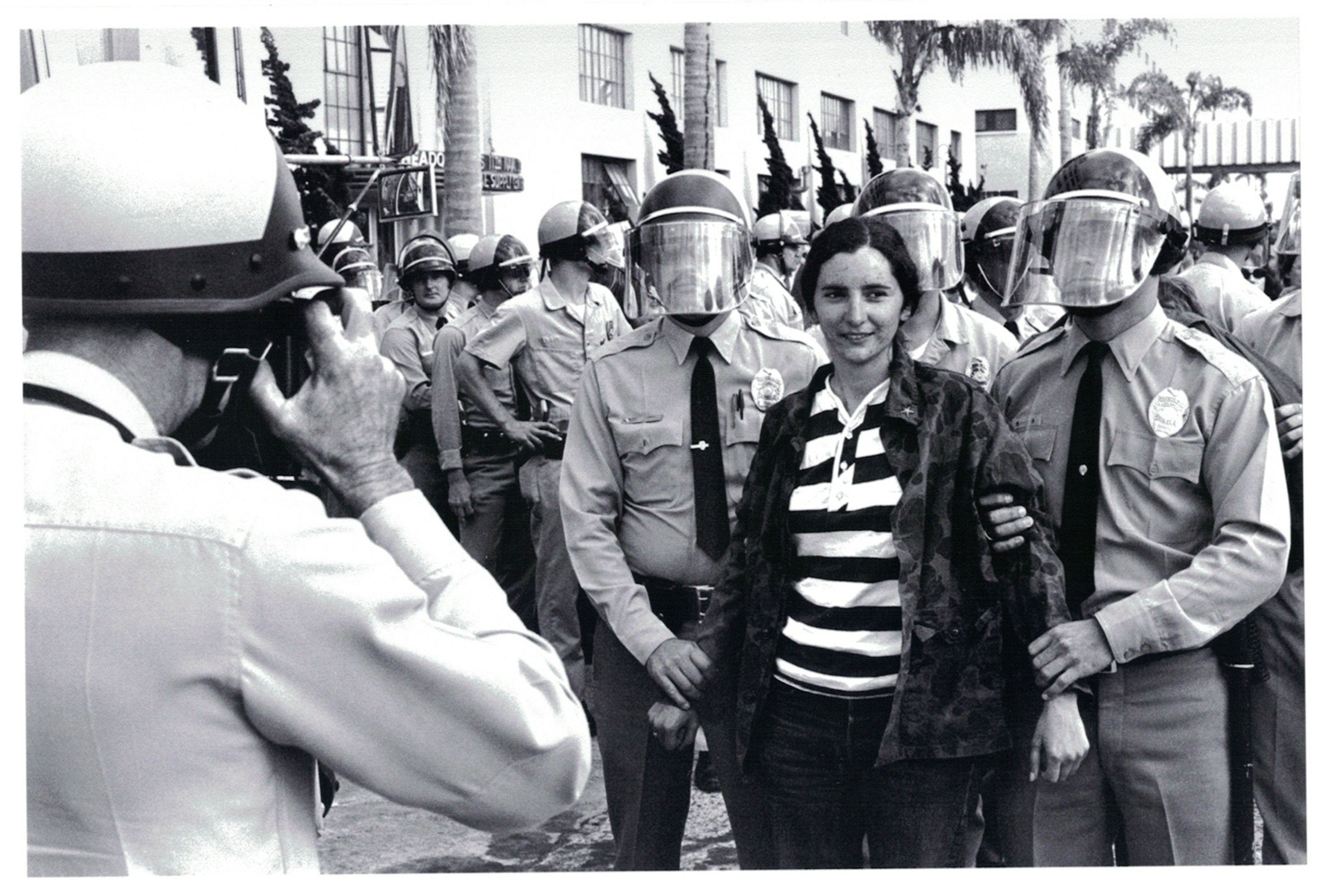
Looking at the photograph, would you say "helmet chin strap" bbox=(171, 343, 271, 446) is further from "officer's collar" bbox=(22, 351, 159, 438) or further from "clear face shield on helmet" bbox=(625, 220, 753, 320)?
"clear face shield on helmet" bbox=(625, 220, 753, 320)

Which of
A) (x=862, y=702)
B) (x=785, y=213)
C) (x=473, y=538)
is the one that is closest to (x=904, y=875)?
(x=862, y=702)

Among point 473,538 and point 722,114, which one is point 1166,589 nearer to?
point 473,538

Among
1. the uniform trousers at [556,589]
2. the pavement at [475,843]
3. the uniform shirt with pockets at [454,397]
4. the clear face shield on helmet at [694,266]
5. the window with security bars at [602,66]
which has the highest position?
the window with security bars at [602,66]

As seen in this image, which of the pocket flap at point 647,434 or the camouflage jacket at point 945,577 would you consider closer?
the camouflage jacket at point 945,577

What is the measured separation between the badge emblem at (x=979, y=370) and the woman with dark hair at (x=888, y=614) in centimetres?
127

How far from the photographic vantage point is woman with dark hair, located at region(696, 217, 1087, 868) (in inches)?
120

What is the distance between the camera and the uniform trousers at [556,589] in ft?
20.2

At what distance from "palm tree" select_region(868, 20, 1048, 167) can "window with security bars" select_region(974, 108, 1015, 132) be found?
128 cm

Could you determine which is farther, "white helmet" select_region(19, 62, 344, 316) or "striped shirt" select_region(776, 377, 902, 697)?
"striped shirt" select_region(776, 377, 902, 697)

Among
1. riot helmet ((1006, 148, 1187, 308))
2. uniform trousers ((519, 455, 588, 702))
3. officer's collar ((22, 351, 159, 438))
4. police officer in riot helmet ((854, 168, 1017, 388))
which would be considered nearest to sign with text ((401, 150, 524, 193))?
uniform trousers ((519, 455, 588, 702))

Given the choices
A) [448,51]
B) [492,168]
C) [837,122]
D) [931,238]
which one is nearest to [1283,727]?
[931,238]

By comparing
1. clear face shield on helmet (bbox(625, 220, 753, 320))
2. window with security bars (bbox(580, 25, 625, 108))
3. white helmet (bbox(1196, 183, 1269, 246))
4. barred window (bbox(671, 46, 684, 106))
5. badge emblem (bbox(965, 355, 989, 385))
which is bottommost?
Answer: badge emblem (bbox(965, 355, 989, 385))

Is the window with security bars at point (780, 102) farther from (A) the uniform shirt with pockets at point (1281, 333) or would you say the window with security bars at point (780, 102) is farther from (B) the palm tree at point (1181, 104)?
(A) the uniform shirt with pockets at point (1281, 333)

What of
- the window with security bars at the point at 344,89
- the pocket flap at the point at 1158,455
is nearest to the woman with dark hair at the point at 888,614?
the pocket flap at the point at 1158,455
